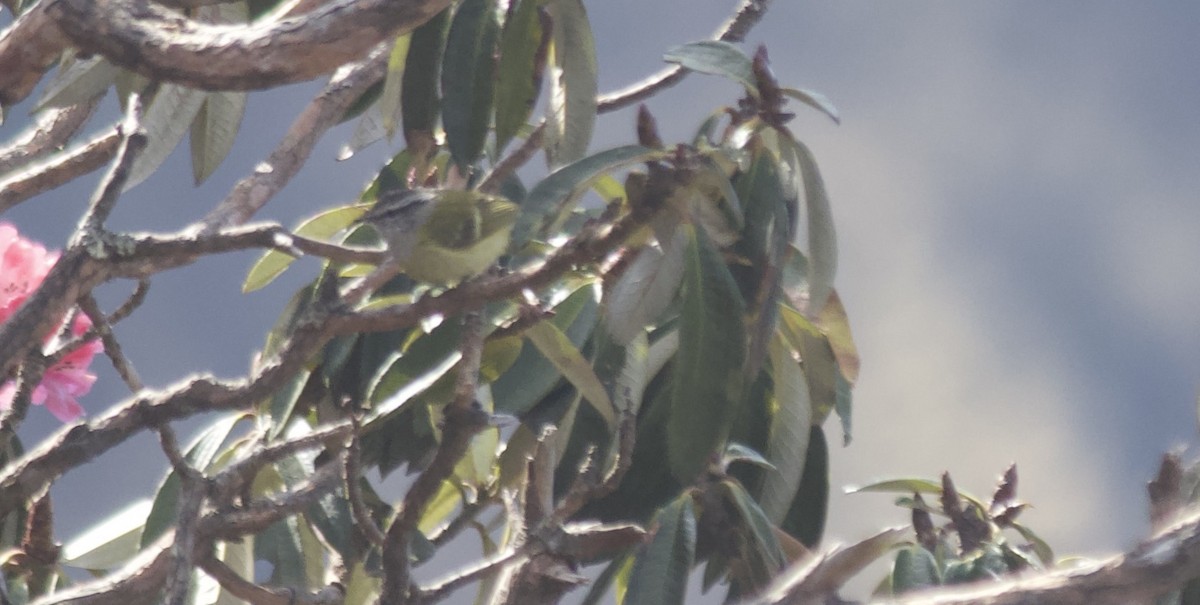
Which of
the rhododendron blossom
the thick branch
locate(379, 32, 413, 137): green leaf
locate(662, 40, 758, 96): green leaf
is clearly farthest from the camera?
locate(379, 32, 413, 137): green leaf

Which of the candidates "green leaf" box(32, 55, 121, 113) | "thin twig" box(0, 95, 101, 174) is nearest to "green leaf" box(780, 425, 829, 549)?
"green leaf" box(32, 55, 121, 113)

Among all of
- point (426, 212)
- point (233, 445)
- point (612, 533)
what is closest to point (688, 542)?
point (612, 533)

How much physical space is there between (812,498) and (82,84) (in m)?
0.87

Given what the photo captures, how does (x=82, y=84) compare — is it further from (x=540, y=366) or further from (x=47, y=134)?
(x=540, y=366)

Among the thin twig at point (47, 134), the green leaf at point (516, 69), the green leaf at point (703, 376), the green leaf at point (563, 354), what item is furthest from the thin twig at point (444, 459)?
the thin twig at point (47, 134)

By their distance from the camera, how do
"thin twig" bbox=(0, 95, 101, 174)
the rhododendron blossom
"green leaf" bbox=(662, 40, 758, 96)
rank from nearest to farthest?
"green leaf" bbox=(662, 40, 758, 96)
the rhododendron blossom
"thin twig" bbox=(0, 95, 101, 174)

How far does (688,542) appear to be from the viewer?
1.13m

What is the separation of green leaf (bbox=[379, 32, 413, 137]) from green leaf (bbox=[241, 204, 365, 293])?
0.11 meters

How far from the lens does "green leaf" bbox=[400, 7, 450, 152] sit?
135 centimetres

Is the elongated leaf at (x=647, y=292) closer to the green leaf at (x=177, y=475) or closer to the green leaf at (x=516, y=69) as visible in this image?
the green leaf at (x=516, y=69)

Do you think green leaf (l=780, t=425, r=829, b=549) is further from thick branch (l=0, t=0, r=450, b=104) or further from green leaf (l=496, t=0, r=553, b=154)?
thick branch (l=0, t=0, r=450, b=104)

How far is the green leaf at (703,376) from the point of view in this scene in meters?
1.13

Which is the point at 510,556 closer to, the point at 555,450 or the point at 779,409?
the point at 555,450

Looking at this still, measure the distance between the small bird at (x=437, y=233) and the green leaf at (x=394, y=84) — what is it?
0.51 metres
